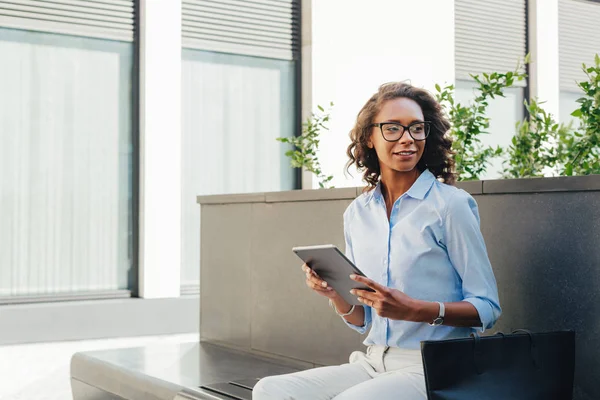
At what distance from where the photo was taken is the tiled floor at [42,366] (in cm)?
589

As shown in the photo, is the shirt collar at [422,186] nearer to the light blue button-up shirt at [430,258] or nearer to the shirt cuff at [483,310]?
the light blue button-up shirt at [430,258]

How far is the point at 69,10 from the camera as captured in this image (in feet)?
28.0

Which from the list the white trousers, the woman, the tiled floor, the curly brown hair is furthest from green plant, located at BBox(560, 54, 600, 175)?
the tiled floor

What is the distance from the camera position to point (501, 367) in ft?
7.78

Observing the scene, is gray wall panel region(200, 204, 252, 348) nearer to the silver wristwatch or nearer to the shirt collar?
the shirt collar

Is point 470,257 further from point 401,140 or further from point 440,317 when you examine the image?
point 401,140

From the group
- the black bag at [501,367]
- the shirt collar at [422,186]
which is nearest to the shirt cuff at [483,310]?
the black bag at [501,367]

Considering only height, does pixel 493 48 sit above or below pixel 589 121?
above

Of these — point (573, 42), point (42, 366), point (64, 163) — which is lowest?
point (42, 366)

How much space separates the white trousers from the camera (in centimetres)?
247

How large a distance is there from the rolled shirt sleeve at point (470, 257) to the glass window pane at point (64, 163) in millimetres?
6483

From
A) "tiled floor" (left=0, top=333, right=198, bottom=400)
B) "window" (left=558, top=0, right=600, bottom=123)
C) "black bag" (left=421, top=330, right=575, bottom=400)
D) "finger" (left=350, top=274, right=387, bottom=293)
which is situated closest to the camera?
"black bag" (left=421, top=330, right=575, bottom=400)

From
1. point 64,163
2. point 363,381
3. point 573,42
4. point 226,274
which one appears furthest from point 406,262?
point 573,42

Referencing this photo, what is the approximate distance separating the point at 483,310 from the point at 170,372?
182cm
